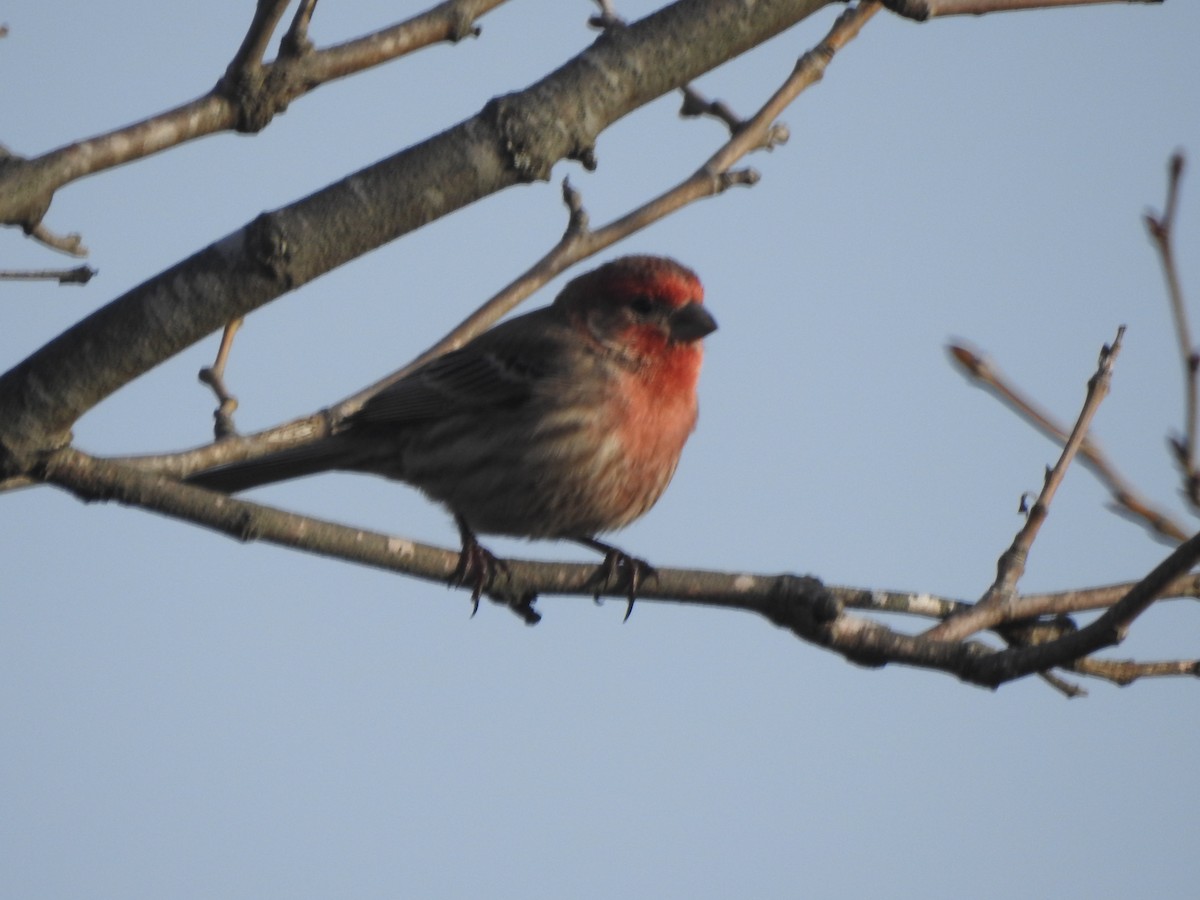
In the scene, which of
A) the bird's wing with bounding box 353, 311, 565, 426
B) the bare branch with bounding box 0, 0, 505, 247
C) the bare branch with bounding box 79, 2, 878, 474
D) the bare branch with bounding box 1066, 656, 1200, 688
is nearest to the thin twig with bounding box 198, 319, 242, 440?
the bare branch with bounding box 79, 2, 878, 474

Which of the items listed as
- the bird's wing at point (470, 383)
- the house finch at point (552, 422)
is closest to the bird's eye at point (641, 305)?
the house finch at point (552, 422)

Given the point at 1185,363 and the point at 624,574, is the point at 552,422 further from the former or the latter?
the point at 1185,363

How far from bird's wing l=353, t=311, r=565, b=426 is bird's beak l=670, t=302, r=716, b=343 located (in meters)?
0.57

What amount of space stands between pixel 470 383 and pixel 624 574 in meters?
1.88

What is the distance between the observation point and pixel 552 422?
6816mm

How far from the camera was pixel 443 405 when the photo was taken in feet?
23.0

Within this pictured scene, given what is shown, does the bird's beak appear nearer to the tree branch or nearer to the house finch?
the house finch

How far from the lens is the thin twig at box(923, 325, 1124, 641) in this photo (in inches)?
180

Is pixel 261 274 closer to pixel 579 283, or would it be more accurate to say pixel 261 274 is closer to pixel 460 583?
pixel 460 583

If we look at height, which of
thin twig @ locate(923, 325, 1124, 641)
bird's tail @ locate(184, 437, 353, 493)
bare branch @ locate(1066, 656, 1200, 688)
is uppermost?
bird's tail @ locate(184, 437, 353, 493)

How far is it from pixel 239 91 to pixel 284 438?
2.14 m

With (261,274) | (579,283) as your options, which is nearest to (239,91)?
(261,274)

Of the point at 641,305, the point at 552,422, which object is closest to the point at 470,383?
the point at 552,422

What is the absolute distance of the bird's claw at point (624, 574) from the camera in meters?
4.94
